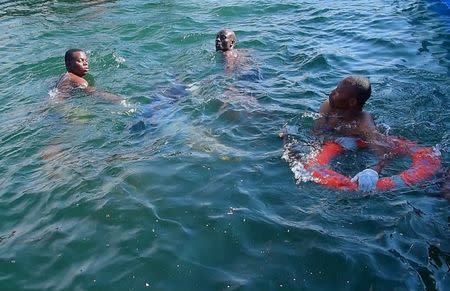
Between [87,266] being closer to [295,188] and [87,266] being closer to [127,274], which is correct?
[127,274]

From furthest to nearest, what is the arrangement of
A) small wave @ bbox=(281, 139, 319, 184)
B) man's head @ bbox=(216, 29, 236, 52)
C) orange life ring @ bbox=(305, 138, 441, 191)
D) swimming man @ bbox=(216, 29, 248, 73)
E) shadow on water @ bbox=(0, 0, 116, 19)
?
shadow on water @ bbox=(0, 0, 116, 19) < man's head @ bbox=(216, 29, 236, 52) < swimming man @ bbox=(216, 29, 248, 73) < small wave @ bbox=(281, 139, 319, 184) < orange life ring @ bbox=(305, 138, 441, 191)

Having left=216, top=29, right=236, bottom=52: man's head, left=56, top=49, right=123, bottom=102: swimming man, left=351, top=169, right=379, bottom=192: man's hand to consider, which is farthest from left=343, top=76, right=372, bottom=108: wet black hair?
left=216, top=29, right=236, bottom=52: man's head

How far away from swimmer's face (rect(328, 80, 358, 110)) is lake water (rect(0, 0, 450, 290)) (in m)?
0.67

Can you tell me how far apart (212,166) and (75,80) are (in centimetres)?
332

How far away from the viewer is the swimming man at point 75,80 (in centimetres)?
716

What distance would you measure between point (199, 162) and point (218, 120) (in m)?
1.17

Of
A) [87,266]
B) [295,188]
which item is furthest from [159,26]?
[87,266]

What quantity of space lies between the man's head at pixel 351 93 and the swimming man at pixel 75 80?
3.33 m

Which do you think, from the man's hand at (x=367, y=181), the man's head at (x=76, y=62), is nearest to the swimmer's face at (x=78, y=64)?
the man's head at (x=76, y=62)

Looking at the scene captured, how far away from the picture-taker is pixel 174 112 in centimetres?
662

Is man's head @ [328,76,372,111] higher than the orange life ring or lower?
higher

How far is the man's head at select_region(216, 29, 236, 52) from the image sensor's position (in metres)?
8.36

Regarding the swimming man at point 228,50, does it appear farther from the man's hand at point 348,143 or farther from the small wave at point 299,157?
the man's hand at point 348,143

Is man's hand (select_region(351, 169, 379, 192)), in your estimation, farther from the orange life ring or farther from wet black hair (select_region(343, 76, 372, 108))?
wet black hair (select_region(343, 76, 372, 108))
